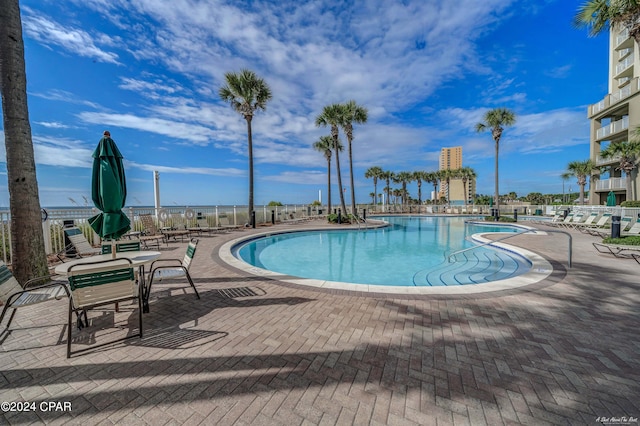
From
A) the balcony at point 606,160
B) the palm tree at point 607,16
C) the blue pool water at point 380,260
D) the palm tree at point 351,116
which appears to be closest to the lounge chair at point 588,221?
the blue pool water at point 380,260

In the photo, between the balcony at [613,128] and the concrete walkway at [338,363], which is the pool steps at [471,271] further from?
the balcony at [613,128]

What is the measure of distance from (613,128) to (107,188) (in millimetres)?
33606

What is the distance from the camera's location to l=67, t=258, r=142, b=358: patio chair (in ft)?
8.05

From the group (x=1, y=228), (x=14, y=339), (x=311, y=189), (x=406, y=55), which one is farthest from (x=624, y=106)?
(x=1, y=228)

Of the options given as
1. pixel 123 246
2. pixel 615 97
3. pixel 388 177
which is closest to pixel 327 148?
pixel 388 177

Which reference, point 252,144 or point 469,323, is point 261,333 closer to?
point 469,323

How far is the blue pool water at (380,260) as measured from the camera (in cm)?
661

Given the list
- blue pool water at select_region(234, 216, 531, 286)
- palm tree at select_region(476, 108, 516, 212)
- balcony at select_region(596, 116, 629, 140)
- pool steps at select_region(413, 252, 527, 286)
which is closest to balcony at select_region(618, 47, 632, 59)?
balcony at select_region(596, 116, 629, 140)

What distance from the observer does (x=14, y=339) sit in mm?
2707

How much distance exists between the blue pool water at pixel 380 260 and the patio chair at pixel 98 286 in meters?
4.52

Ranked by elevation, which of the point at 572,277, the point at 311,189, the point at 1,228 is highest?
the point at 311,189

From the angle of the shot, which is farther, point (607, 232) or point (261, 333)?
point (607, 232)

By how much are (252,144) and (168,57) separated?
20.4 feet

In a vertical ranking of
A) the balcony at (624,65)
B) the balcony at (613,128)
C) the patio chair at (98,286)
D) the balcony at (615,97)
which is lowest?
the patio chair at (98,286)
